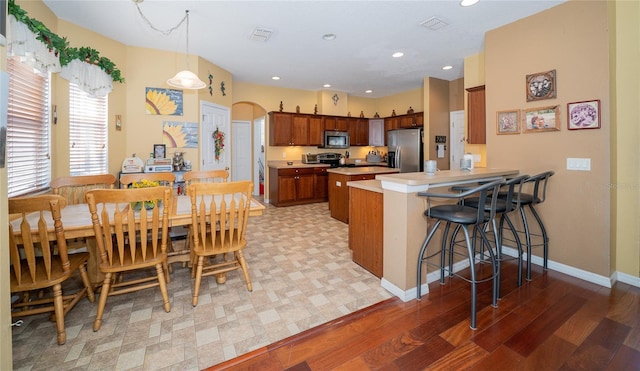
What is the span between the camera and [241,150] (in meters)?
7.48

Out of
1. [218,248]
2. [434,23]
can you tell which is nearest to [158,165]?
[218,248]

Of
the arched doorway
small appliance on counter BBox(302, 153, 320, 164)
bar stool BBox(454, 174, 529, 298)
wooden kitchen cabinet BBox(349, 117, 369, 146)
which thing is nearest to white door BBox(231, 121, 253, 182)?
the arched doorway

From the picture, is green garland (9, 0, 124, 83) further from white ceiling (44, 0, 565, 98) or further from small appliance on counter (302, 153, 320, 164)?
small appliance on counter (302, 153, 320, 164)

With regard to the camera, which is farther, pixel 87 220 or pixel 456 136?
pixel 456 136

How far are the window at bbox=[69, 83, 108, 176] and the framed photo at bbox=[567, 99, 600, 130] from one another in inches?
212

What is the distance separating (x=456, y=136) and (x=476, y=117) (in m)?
2.28

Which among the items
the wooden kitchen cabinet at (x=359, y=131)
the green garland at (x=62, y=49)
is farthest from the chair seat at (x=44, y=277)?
the wooden kitchen cabinet at (x=359, y=131)

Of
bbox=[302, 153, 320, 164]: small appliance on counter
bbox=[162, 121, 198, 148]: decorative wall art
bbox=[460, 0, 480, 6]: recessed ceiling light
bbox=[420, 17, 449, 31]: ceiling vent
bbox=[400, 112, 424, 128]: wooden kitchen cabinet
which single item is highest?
bbox=[420, 17, 449, 31]: ceiling vent

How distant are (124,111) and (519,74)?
5081mm

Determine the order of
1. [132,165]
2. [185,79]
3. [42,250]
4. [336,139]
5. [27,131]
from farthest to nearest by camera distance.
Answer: [336,139], [132,165], [185,79], [27,131], [42,250]

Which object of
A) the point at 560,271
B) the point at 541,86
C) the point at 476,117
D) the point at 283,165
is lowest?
the point at 560,271

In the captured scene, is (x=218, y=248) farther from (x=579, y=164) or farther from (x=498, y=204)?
(x=579, y=164)

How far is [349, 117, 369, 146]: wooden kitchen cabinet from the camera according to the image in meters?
7.17

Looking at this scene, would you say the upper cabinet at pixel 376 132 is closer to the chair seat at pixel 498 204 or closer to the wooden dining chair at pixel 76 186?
the chair seat at pixel 498 204
